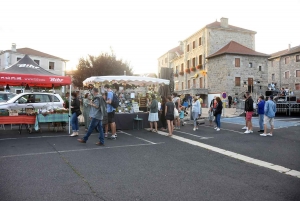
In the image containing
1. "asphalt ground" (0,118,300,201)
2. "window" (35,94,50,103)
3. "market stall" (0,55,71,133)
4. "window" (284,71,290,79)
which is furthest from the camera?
"window" (284,71,290,79)

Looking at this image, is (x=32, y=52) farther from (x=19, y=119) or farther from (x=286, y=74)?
(x=286, y=74)

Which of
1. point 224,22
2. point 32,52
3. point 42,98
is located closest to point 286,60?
point 224,22

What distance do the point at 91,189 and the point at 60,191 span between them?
1.58 feet

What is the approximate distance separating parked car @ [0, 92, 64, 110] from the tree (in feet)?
74.3

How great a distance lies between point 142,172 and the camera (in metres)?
4.81

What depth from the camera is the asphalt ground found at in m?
3.72

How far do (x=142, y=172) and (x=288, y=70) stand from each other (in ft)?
158

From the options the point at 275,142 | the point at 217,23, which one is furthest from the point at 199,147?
the point at 217,23

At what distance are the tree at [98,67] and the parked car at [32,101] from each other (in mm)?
22659

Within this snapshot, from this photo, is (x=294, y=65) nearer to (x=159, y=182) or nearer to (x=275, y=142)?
(x=275, y=142)

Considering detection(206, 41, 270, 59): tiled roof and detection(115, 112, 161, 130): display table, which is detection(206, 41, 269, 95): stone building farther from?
detection(115, 112, 161, 130): display table

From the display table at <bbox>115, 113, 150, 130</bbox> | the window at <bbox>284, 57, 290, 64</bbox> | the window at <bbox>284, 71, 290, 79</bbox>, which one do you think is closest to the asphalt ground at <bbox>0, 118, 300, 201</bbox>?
the display table at <bbox>115, 113, 150, 130</bbox>

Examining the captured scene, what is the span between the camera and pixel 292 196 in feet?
12.1

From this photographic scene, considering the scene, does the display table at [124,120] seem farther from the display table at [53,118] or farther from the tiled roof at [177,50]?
the tiled roof at [177,50]
